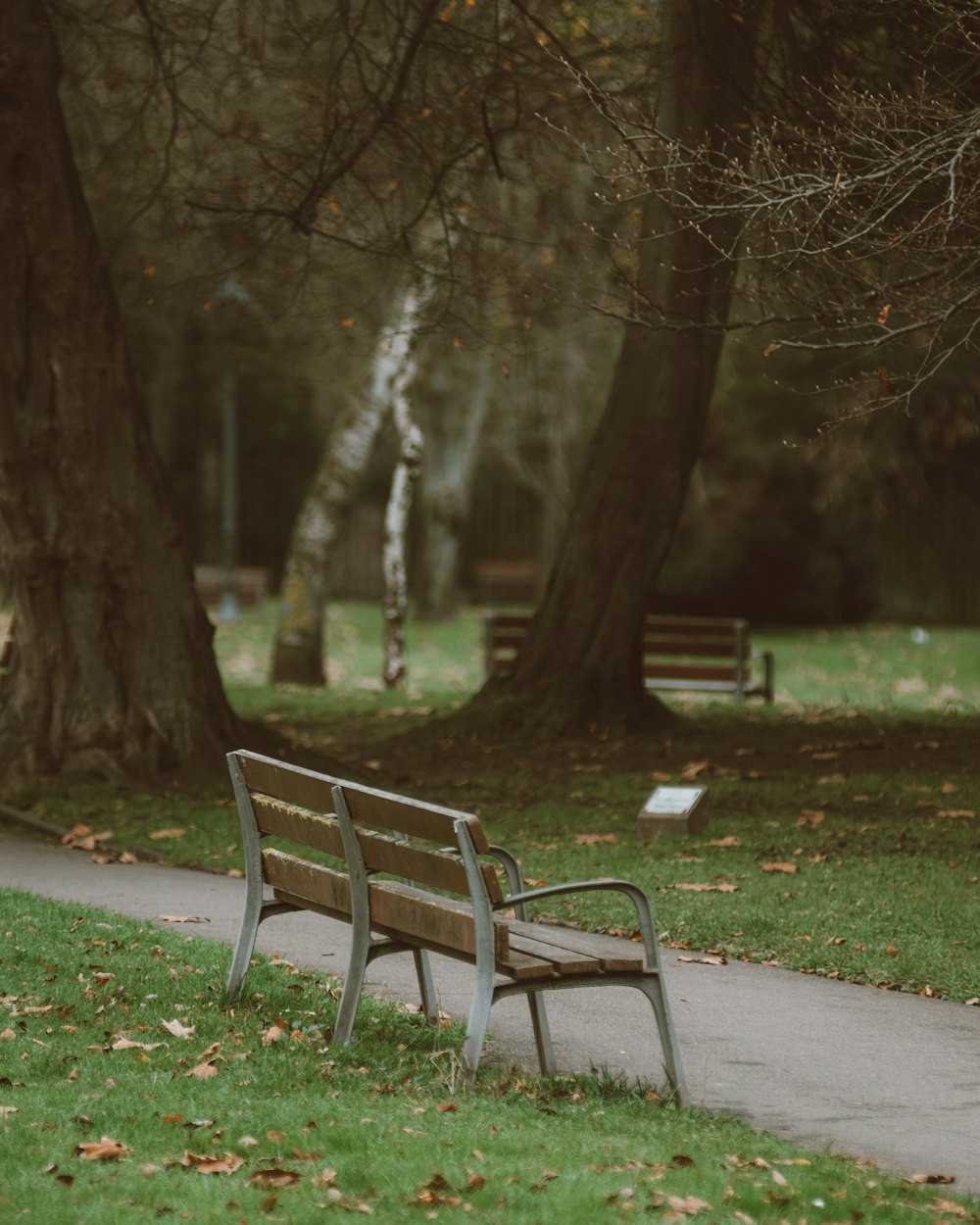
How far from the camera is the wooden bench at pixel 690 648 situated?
18.3 m

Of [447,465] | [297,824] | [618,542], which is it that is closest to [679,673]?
[618,542]

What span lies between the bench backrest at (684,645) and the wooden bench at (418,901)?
11.2m

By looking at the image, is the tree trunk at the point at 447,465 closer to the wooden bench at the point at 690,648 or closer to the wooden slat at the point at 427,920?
the wooden bench at the point at 690,648

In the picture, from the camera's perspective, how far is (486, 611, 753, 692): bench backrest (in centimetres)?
1825

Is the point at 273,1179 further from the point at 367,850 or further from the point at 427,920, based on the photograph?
the point at 367,850

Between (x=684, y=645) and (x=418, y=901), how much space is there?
13.1 m

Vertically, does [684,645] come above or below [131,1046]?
above

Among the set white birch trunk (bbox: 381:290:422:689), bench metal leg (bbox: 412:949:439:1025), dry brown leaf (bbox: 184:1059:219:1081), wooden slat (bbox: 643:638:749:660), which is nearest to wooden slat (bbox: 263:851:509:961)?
bench metal leg (bbox: 412:949:439:1025)

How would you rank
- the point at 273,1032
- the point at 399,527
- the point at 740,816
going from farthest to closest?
the point at 399,527, the point at 740,816, the point at 273,1032

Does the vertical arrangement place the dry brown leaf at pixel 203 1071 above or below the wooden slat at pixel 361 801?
below

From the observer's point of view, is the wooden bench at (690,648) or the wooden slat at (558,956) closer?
the wooden slat at (558,956)

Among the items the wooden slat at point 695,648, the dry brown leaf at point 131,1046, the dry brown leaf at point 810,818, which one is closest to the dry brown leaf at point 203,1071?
the dry brown leaf at point 131,1046

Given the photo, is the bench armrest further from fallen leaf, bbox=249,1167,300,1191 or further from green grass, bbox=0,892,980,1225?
fallen leaf, bbox=249,1167,300,1191

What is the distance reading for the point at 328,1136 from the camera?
4.89 meters
